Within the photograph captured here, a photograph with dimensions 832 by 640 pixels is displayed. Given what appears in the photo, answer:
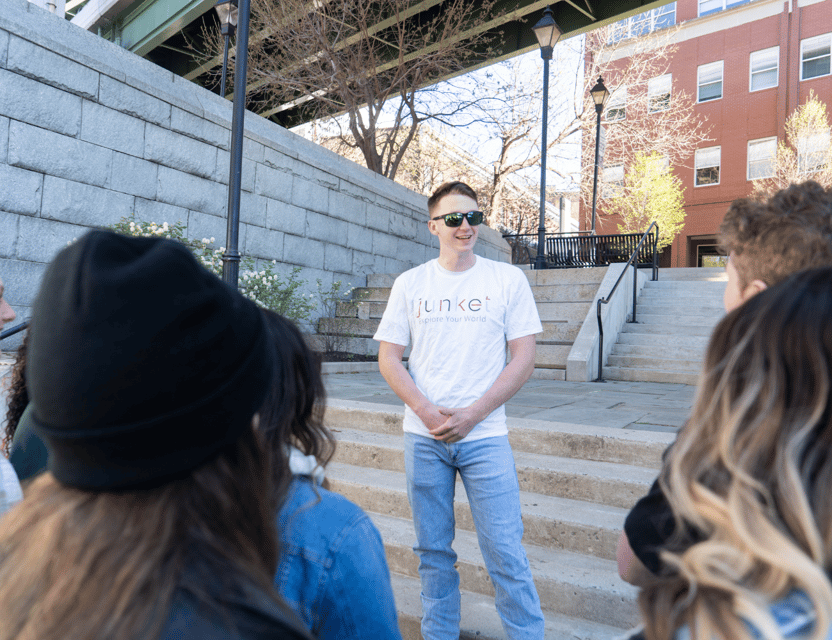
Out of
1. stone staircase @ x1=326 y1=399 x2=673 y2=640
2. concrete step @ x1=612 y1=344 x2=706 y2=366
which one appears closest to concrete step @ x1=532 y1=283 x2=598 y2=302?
concrete step @ x1=612 y1=344 x2=706 y2=366

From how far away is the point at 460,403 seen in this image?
8.39 feet

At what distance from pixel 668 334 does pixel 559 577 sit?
24.7 ft

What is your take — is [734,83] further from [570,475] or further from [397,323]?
[397,323]

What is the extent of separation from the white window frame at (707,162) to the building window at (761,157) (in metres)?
1.21

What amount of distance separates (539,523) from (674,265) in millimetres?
27651

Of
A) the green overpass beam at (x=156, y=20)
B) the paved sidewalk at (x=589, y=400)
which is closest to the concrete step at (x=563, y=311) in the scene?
the paved sidewalk at (x=589, y=400)

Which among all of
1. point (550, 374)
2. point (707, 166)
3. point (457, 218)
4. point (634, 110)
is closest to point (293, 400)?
point (457, 218)

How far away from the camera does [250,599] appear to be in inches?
27.4

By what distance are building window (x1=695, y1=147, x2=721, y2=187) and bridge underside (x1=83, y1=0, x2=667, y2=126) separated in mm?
15904

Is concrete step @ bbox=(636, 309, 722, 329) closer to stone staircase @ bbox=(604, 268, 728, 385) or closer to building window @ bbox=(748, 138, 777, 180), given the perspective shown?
stone staircase @ bbox=(604, 268, 728, 385)

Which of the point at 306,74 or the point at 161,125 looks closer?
the point at 161,125

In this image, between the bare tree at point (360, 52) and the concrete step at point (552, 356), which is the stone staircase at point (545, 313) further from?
the bare tree at point (360, 52)

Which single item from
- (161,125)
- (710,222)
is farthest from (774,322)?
(710,222)

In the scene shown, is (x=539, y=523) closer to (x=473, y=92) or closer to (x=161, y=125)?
(x=161, y=125)
